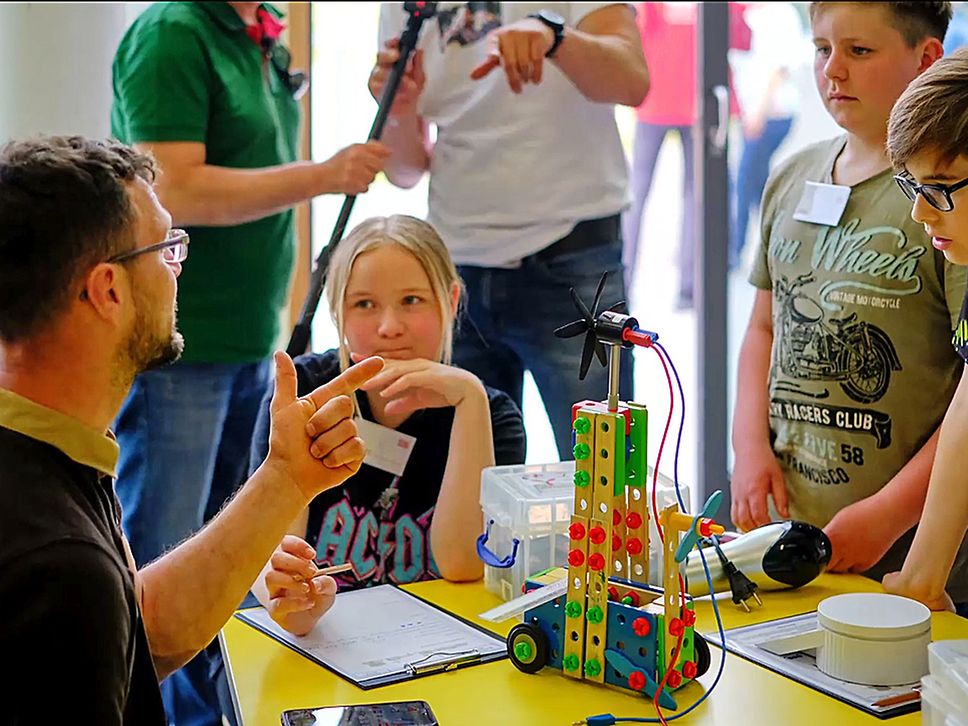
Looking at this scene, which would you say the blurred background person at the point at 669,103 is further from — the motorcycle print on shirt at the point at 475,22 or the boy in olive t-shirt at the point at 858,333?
the boy in olive t-shirt at the point at 858,333

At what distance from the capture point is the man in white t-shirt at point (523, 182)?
243 cm

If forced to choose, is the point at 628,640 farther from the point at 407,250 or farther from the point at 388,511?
the point at 407,250

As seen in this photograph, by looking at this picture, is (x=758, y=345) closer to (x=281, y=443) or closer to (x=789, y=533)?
(x=789, y=533)

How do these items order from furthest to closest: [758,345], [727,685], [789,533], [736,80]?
[736,80] < [758,345] < [789,533] < [727,685]

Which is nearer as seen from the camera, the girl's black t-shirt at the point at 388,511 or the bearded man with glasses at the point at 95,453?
the bearded man with glasses at the point at 95,453

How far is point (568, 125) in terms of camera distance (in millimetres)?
2479

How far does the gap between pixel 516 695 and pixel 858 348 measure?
913mm

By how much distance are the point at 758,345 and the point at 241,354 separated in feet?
3.46

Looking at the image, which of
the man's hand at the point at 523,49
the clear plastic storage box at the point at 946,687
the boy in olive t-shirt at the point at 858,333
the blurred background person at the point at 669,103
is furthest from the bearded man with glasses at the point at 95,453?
the blurred background person at the point at 669,103

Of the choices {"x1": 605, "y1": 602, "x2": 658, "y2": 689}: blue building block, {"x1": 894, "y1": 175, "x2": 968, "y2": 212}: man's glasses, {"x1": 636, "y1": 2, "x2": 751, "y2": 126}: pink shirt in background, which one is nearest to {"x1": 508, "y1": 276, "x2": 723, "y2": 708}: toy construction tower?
{"x1": 605, "y1": 602, "x2": 658, "y2": 689}: blue building block

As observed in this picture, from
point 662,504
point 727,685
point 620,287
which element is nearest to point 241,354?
point 620,287

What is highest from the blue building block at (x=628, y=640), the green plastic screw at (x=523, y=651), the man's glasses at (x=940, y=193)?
the man's glasses at (x=940, y=193)

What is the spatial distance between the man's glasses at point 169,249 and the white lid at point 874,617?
2.79ft

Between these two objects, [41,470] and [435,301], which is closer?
[41,470]
